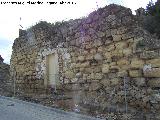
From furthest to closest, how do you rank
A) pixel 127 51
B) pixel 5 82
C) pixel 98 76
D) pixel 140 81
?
pixel 5 82
pixel 98 76
pixel 127 51
pixel 140 81

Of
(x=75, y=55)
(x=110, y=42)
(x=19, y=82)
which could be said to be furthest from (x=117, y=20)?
(x=19, y=82)

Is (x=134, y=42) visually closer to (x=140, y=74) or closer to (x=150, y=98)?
(x=140, y=74)

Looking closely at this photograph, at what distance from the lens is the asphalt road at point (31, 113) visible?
837cm

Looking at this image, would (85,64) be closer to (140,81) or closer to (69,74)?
(69,74)

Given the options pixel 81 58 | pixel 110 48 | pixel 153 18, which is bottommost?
pixel 81 58

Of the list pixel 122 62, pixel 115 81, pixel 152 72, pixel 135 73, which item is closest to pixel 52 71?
pixel 115 81

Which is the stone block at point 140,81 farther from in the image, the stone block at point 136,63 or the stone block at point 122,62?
the stone block at point 122,62

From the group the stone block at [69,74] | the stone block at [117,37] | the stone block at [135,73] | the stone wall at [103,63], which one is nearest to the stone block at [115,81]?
the stone wall at [103,63]

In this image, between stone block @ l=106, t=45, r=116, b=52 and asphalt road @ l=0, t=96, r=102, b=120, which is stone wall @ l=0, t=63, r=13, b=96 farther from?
stone block @ l=106, t=45, r=116, b=52

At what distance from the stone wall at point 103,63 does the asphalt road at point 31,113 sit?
26.4 inches

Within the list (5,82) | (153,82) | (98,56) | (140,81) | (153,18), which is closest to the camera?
(153,82)

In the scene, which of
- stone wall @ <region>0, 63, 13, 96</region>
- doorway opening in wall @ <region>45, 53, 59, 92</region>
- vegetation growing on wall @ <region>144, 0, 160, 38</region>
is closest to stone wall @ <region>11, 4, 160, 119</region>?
doorway opening in wall @ <region>45, 53, 59, 92</region>

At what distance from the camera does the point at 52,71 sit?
41.8ft

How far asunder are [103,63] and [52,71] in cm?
346
